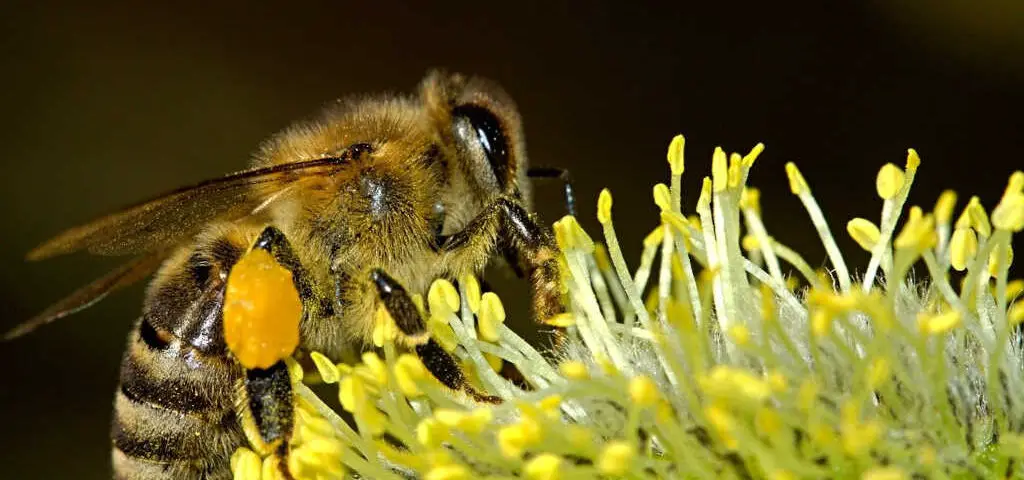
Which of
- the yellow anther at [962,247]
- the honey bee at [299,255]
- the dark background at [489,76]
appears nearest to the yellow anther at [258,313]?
the honey bee at [299,255]

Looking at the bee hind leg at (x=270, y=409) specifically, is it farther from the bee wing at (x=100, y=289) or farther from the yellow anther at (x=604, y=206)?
the yellow anther at (x=604, y=206)

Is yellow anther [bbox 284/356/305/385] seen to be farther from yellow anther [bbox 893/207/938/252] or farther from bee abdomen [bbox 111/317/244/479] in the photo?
yellow anther [bbox 893/207/938/252]

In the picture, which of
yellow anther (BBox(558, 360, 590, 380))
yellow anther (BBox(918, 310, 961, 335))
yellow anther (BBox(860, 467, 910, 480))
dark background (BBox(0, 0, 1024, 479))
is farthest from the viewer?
dark background (BBox(0, 0, 1024, 479))

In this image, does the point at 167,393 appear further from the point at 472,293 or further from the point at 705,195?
the point at 705,195

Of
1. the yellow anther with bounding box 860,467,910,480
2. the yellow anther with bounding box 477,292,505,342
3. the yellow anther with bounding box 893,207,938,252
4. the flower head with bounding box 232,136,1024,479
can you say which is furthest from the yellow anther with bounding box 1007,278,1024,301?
the yellow anther with bounding box 477,292,505,342

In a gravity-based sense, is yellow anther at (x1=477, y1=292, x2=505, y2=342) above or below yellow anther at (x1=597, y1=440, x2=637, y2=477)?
above

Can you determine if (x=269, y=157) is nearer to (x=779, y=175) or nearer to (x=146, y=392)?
(x=146, y=392)

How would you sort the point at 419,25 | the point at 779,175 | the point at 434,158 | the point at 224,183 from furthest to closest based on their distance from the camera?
the point at 419,25 → the point at 779,175 → the point at 434,158 → the point at 224,183

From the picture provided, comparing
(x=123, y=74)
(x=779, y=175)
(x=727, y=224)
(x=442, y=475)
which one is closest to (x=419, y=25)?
(x=123, y=74)

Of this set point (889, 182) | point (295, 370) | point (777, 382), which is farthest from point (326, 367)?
point (889, 182)
